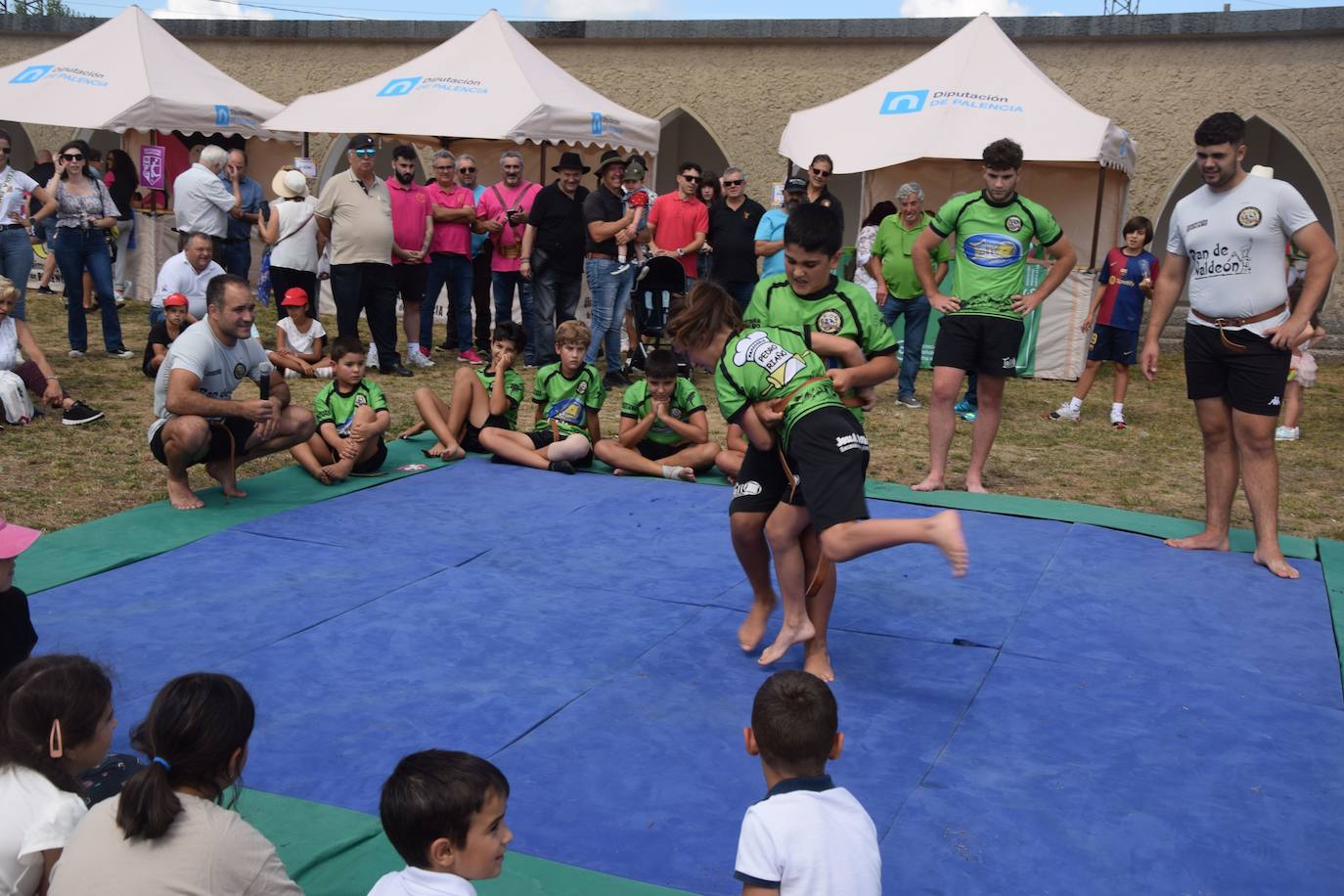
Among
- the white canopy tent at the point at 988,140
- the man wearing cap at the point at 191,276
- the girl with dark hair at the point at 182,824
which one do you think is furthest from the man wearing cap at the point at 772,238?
the girl with dark hair at the point at 182,824

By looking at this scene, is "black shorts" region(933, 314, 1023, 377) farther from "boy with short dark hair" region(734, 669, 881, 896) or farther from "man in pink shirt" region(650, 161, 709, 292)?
"boy with short dark hair" region(734, 669, 881, 896)

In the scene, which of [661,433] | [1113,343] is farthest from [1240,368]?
[1113,343]

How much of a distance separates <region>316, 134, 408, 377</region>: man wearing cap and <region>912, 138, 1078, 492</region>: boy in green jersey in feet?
15.6

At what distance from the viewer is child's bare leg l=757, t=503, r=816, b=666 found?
4180 millimetres

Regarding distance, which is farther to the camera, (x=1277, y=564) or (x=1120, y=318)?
(x=1120, y=318)

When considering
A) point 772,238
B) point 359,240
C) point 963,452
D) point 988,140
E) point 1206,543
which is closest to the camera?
point 1206,543

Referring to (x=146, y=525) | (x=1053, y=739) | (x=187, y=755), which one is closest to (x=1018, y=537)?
(x=1053, y=739)

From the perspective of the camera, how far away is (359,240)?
9.77 meters

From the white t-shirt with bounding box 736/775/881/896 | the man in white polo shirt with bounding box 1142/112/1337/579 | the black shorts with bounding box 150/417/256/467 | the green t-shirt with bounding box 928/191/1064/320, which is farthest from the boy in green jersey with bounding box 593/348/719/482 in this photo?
the white t-shirt with bounding box 736/775/881/896

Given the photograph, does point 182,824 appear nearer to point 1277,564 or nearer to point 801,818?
point 801,818

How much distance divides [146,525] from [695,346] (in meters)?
2.87

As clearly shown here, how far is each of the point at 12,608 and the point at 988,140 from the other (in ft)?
32.0

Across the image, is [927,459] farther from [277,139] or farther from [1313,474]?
[277,139]

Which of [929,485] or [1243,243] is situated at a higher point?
[1243,243]
